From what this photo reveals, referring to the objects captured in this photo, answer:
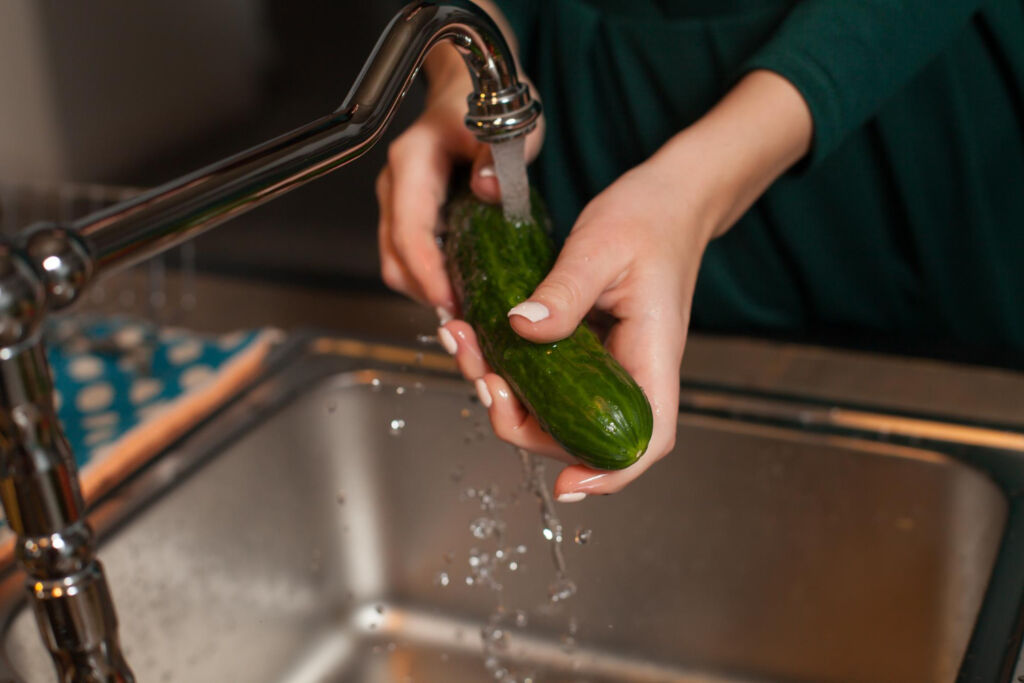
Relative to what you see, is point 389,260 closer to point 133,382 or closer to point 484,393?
point 484,393

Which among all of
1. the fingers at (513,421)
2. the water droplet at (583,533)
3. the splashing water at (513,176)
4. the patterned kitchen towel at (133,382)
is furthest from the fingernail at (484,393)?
the patterned kitchen towel at (133,382)

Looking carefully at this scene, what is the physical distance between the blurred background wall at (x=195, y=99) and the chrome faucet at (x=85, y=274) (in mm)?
1048

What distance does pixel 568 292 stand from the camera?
1.91ft

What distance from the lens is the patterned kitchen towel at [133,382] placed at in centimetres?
90

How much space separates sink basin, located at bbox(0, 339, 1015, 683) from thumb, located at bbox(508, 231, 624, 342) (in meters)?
0.25

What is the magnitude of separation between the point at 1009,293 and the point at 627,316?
0.60 m

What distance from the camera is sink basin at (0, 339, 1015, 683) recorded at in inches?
32.5

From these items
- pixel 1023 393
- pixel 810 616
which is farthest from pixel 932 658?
pixel 1023 393

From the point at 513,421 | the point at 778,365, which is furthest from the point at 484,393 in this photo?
the point at 778,365

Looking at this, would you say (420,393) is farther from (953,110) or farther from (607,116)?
(953,110)

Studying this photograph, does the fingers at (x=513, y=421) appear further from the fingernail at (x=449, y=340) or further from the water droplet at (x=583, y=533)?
the water droplet at (x=583, y=533)

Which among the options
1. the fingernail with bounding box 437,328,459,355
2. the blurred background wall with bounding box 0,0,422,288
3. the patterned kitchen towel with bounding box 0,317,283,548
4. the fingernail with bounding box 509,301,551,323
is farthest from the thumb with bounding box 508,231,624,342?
the blurred background wall with bounding box 0,0,422,288

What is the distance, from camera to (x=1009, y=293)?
1.05m

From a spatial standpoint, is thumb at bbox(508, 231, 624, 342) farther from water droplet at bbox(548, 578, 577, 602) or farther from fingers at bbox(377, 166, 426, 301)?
water droplet at bbox(548, 578, 577, 602)
